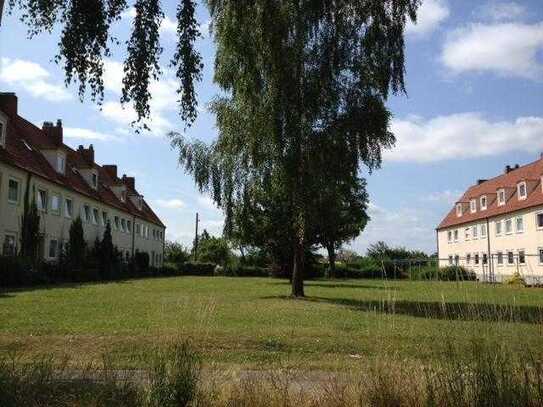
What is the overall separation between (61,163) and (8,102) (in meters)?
5.61

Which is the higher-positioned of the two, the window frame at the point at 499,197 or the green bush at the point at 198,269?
the window frame at the point at 499,197

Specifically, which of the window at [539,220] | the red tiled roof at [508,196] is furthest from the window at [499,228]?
the window at [539,220]

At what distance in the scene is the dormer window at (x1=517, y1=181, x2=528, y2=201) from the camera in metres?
53.3

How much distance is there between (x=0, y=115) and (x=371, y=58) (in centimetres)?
2165

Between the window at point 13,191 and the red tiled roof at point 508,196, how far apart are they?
37929 mm

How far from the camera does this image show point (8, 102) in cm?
4019

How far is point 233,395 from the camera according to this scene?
6223 mm

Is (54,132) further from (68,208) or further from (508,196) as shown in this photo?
(508,196)

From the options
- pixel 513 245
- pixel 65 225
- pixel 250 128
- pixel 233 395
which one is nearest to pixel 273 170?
Result: pixel 250 128

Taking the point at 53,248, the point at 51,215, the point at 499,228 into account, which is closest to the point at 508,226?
the point at 499,228

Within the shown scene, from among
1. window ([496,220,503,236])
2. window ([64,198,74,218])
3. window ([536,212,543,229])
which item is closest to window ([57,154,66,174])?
window ([64,198,74,218])

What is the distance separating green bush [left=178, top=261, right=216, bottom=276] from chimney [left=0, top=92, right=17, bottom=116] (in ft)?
103

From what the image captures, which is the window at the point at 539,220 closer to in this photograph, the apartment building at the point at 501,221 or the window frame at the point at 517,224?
the apartment building at the point at 501,221

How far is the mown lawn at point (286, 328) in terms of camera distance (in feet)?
22.8
